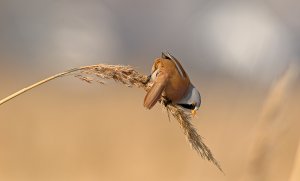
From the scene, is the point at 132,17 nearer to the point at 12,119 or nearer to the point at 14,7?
the point at 14,7

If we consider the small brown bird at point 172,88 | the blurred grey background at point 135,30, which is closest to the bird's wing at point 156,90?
the small brown bird at point 172,88

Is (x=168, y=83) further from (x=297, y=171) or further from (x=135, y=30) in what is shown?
(x=135, y=30)

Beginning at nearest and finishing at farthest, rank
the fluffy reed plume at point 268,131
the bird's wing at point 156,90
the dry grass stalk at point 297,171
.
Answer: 1. the fluffy reed plume at point 268,131
2. the dry grass stalk at point 297,171
3. the bird's wing at point 156,90

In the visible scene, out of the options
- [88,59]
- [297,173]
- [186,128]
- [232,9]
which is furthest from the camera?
[232,9]

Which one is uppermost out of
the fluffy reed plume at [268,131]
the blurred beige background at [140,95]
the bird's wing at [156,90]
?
the bird's wing at [156,90]

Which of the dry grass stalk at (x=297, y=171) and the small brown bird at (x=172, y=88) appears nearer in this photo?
the dry grass stalk at (x=297, y=171)

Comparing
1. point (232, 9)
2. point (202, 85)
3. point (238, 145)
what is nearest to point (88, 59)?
point (202, 85)

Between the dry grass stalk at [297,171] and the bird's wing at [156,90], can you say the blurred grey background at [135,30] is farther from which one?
the dry grass stalk at [297,171]
